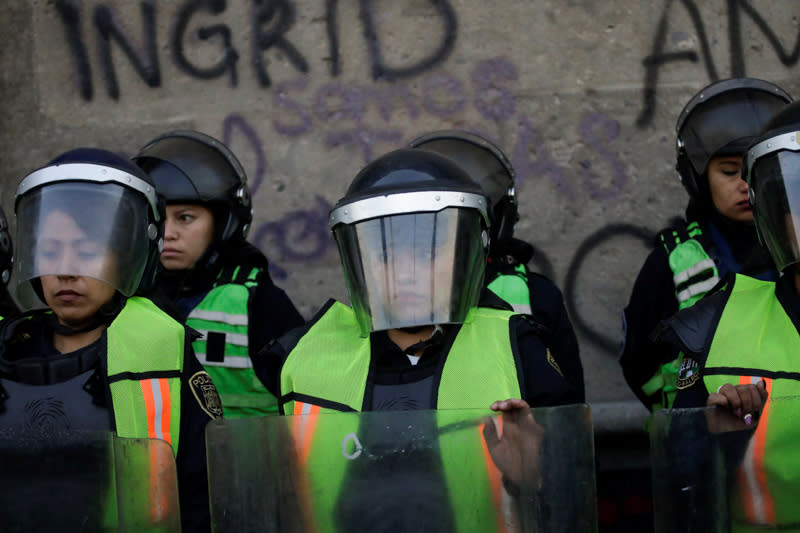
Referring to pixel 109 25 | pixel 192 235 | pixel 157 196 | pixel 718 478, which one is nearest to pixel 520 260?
pixel 192 235

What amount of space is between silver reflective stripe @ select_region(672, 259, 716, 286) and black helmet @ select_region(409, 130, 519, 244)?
0.62m

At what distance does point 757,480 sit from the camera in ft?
6.09

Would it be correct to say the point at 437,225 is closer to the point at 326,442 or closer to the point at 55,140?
the point at 326,442

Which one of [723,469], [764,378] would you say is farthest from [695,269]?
[723,469]

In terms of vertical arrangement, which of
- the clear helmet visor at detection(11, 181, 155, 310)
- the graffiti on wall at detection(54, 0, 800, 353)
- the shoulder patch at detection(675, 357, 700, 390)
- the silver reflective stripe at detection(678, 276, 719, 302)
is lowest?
the shoulder patch at detection(675, 357, 700, 390)

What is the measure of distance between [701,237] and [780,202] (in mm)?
1030

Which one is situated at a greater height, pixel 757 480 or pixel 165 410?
pixel 165 410

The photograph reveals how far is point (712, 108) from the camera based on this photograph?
372 cm

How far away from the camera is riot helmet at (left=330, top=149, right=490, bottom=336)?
2506 mm

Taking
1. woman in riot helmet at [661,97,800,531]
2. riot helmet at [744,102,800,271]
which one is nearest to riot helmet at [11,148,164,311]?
woman in riot helmet at [661,97,800,531]

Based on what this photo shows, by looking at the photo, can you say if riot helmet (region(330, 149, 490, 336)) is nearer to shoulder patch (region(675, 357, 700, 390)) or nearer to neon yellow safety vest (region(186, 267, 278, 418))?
shoulder patch (region(675, 357, 700, 390))

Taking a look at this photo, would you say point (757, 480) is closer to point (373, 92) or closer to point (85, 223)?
point (85, 223)

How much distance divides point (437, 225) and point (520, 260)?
4.08 ft

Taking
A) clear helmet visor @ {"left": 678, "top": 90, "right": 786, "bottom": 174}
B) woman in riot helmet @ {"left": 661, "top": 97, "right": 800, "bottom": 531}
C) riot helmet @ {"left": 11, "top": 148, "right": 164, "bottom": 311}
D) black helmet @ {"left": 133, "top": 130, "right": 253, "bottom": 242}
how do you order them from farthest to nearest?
black helmet @ {"left": 133, "top": 130, "right": 253, "bottom": 242} < clear helmet visor @ {"left": 678, "top": 90, "right": 786, "bottom": 174} < riot helmet @ {"left": 11, "top": 148, "right": 164, "bottom": 311} < woman in riot helmet @ {"left": 661, "top": 97, "right": 800, "bottom": 531}
